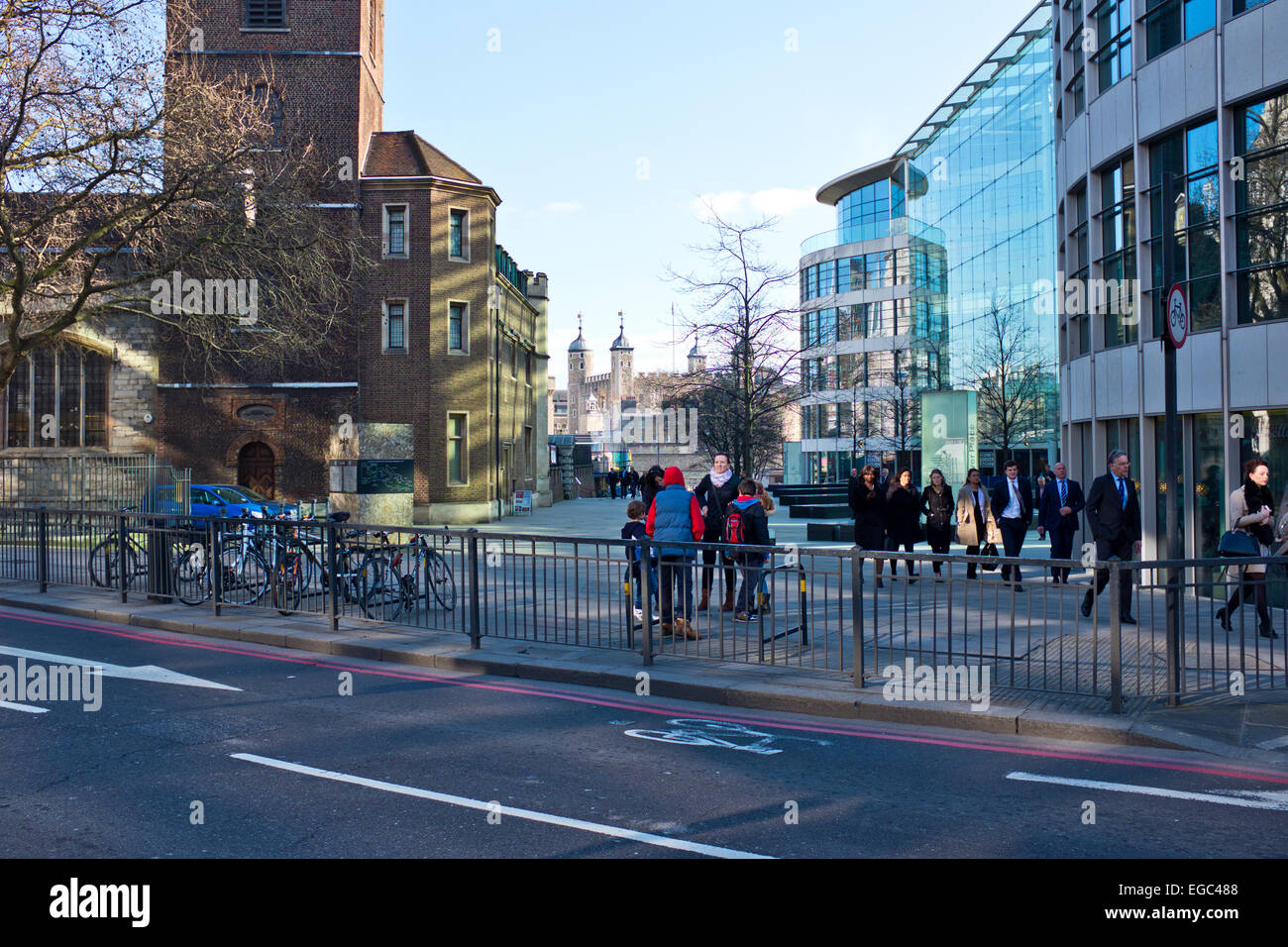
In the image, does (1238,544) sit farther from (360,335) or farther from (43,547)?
(360,335)

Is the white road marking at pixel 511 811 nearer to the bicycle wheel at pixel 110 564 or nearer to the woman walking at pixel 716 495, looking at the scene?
the woman walking at pixel 716 495

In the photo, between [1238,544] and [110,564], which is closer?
[1238,544]

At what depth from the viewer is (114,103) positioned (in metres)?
17.3

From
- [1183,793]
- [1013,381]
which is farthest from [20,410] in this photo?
[1183,793]

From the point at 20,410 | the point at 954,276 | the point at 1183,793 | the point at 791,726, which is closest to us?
the point at 1183,793

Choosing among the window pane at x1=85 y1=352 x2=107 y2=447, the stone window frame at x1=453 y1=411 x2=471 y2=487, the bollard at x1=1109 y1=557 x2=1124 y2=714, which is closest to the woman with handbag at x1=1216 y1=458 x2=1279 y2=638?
the bollard at x1=1109 y1=557 x2=1124 y2=714

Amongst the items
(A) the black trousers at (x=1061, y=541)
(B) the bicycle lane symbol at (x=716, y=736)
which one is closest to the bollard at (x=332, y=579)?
(B) the bicycle lane symbol at (x=716, y=736)

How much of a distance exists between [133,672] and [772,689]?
5.73m

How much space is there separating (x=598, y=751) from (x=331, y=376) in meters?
29.6

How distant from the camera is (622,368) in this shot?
184 metres

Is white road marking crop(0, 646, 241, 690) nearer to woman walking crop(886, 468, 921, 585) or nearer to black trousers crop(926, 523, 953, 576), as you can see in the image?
woman walking crop(886, 468, 921, 585)

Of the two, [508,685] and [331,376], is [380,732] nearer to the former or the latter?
[508,685]

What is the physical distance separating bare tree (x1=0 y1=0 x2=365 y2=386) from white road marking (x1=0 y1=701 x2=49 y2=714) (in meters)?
11.5
